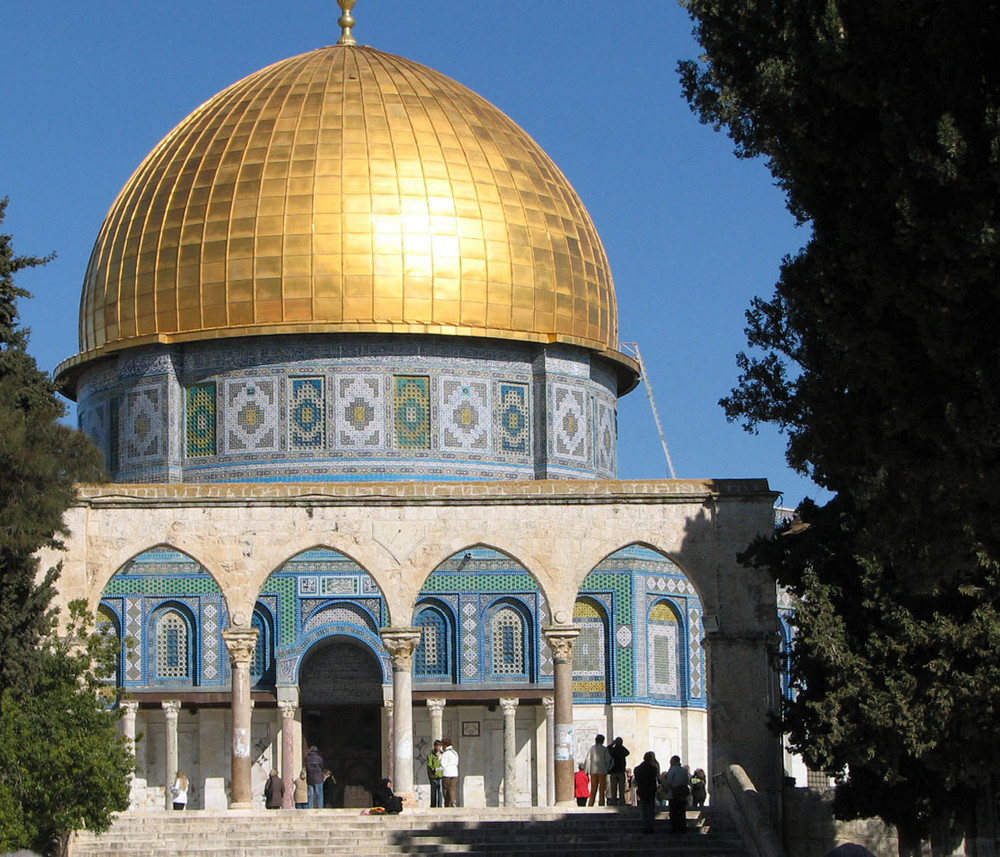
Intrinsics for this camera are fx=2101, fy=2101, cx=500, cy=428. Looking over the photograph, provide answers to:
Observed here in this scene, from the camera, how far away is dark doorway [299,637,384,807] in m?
27.5

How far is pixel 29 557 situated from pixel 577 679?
36.0 ft

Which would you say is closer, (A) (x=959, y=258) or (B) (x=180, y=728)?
(A) (x=959, y=258)

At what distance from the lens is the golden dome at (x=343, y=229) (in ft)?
91.2

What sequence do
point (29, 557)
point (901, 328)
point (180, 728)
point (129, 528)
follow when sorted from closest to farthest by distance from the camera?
point (901, 328) < point (29, 557) < point (129, 528) < point (180, 728)

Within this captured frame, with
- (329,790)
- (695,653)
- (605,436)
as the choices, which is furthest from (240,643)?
(605,436)

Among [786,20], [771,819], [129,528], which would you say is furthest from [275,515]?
[786,20]

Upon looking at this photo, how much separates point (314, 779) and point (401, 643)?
218 cm

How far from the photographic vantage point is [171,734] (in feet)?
89.5

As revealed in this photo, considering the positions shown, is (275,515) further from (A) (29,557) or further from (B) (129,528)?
(A) (29,557)

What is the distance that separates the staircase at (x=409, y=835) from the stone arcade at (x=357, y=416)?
670cm

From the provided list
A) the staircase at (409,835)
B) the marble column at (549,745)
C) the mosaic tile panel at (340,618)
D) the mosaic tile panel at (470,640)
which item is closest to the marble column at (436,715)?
the mosaic tile panel at (470,640)

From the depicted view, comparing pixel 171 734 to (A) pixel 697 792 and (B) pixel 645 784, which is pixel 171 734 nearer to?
(A) pixel 697 792

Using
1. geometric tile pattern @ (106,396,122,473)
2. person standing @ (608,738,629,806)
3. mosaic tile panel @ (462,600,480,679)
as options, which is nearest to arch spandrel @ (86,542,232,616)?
person standing @ (608,738,629,806)

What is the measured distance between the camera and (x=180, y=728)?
27531mm
